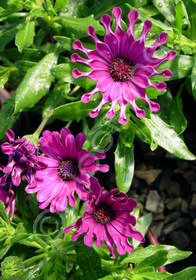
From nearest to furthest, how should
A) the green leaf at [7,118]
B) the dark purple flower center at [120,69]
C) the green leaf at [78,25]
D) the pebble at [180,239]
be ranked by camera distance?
the dark purple flower center at [120,69], the green leaf at [78,25], the green leaf at [7,118], the pebble at [180,239]

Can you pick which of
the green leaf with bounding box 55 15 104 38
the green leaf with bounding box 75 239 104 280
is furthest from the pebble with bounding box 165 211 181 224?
the green leaf with bounding box 55 15 104 38

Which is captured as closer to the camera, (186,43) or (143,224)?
(186,43)

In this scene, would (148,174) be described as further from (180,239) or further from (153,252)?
(153,252)

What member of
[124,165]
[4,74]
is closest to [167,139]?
[124,165]

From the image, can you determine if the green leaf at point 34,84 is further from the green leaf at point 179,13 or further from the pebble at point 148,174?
the pebble at point 148,174

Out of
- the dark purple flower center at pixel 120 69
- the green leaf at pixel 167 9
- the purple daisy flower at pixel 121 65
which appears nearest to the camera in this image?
the purple daisy flower at pixel 121 65

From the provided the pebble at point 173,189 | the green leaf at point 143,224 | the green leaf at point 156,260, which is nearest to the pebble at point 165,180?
the pebble at point 173,189
